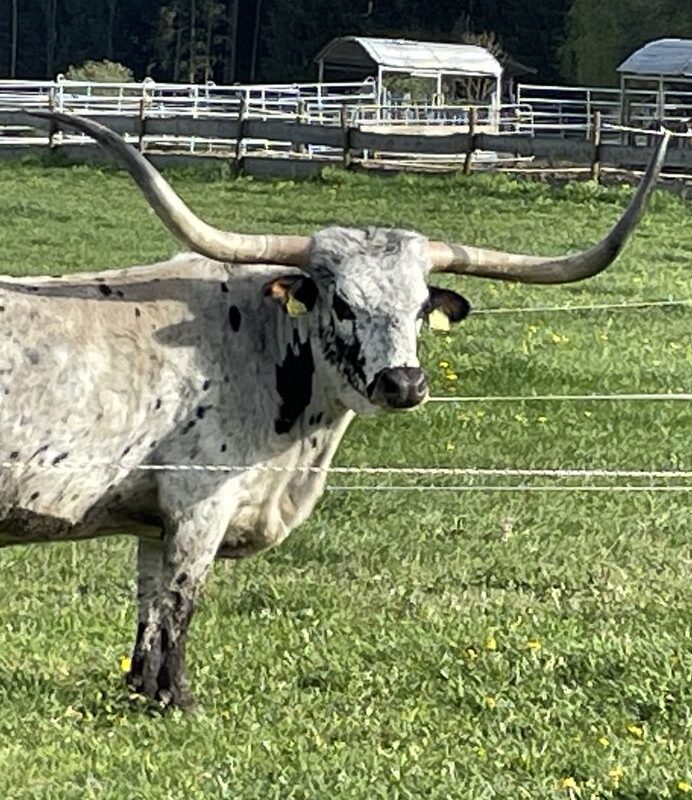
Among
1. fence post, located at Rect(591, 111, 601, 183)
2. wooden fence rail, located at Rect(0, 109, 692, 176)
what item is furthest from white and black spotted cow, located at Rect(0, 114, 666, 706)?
fence post, located at Rect(591, 111, 601, 183)

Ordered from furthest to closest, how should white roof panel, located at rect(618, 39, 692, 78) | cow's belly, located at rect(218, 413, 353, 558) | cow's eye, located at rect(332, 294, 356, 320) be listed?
white roof panel, located at rect(618, 39, 692, 78), cow's belly, located at rect(218, 413, 353, 558), cow's eye, located at rect(332, 294, 356, 320)

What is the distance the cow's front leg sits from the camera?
23.3 ft

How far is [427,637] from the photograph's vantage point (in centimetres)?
780

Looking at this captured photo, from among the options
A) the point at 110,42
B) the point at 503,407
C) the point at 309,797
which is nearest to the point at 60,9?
the point at 110,42

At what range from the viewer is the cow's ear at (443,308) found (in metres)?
7.53

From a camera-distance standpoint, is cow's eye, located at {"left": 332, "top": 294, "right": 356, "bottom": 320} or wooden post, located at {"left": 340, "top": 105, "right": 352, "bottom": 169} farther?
wooden post, located at {"left": 340, "top": 105, "right": 352, "bottom": 169}

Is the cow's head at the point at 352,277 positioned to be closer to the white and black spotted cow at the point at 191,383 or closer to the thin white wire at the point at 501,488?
the white and black spotted cow at the point at 191,383

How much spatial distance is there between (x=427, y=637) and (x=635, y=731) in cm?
126

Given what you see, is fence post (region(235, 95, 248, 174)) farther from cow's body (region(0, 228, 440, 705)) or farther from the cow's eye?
the cow's eye

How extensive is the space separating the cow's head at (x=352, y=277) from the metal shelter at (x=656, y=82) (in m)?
39.4

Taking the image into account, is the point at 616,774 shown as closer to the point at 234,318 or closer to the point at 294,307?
the point at 294,307

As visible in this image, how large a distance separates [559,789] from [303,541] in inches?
143

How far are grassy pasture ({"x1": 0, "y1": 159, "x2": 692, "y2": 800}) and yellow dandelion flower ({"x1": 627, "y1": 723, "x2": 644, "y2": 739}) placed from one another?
3 cm

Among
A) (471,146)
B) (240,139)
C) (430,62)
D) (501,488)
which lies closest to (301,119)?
(240,139)
